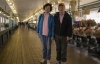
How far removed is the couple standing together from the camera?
3.99 m

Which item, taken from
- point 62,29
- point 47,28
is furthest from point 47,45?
point 62,29

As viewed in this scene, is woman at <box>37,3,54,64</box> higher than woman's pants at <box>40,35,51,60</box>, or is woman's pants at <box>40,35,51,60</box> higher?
woman at <box>37,3,54,64</box>

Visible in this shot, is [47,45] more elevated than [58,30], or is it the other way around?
[58,30]

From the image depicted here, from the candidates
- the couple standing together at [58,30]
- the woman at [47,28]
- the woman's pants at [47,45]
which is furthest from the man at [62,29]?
the woman's pants at [47,45]

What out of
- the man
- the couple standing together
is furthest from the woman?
Result: the man

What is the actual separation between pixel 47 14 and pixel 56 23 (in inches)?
14.3

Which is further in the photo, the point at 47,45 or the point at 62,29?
the point at 47,45

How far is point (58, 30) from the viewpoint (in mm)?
4023

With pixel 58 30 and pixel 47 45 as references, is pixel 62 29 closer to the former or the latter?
pixel 58 30

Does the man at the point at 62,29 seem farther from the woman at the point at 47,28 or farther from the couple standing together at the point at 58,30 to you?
the woman at the point at 47,28

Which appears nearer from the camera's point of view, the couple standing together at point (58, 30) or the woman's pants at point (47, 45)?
the couple standing together at point (58, 30)

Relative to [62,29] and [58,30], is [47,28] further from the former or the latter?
[62,29]

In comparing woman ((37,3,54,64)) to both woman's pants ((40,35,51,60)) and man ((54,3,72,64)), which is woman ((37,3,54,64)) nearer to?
woman's pants ((40,35,51,60))

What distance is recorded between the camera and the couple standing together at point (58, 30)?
13.1 ft
